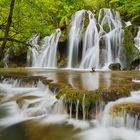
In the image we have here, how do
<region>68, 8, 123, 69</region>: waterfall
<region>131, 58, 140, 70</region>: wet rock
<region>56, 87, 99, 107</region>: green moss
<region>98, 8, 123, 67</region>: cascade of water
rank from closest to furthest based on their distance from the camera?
1. <region>56, 87, 99, 107</region>: green moss
2. <region>131, 58, 140, 70</region>: wet rock
3. <region>98, 8, 123, 67</region>: cascade of water
4. <region>68, 8, 123, 69</region>: waterfall

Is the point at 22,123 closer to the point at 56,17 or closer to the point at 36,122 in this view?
the point at 36,122

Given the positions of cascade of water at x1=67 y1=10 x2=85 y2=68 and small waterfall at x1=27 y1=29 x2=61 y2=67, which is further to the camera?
small waterfall at x1=27 y1=29 x2=61 y2=67

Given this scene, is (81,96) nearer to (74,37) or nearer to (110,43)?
(110,43)

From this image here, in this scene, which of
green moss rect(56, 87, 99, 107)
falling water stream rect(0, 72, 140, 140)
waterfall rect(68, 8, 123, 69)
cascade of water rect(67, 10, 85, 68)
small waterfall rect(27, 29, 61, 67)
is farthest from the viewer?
small waterfall rect(27, 29, 61, 67)

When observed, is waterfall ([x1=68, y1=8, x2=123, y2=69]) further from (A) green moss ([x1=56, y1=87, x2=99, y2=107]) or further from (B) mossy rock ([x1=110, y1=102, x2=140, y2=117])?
(B) mossy rock ([x1=110, y1=102, x2=140, y2=117])

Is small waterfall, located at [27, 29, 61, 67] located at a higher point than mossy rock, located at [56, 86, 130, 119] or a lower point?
higher

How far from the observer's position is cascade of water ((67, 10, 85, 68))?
20.0 m

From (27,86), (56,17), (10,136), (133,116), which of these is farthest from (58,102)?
(56,17)

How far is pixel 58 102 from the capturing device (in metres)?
7.91

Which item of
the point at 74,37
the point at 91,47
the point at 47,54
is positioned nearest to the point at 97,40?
the point at 91,47

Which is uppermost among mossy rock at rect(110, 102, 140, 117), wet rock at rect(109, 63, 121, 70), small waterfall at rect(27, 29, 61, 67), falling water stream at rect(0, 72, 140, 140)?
small waterfall at rect(27, 29, 61, 67)

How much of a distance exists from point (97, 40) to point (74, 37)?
2.14 meters

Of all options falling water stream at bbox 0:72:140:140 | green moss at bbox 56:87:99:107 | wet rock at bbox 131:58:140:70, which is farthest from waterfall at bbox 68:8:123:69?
green moss at bbox 56:87:99:107

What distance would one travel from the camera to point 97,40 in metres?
19.5
